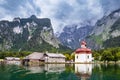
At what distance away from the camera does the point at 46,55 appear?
124000 millimetres

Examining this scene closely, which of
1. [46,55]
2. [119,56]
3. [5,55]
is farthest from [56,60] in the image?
[5,55]

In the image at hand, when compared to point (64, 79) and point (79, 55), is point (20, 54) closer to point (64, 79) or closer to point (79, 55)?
point (79, 55)

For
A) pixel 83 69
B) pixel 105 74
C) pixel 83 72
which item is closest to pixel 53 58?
pixel 83 69

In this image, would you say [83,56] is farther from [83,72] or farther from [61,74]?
[61,74]

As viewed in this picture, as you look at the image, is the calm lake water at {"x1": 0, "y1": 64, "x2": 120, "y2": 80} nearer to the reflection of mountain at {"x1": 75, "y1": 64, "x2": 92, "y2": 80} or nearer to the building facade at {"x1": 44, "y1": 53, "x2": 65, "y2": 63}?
the reflection of mountain at {"x1": 75, "y1": 64, "x2": 92, "y2": 80}

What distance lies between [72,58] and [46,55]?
2287cm

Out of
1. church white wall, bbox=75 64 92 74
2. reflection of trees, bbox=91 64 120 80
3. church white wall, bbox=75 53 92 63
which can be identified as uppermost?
church white wall, bbox=75 53 92 63

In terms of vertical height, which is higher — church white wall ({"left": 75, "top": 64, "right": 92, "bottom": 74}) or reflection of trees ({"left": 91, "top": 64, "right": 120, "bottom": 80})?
church white wall ({"left": 75, "top": 64, "right": 92, "bottom": 74})

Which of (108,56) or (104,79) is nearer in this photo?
(104,79)

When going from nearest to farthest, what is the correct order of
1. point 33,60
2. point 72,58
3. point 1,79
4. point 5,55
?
point 1,79
point 33,60
point 72,58
point 5,55

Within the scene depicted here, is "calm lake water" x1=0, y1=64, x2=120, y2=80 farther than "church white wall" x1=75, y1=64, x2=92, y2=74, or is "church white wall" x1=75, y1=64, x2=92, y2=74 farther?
"church white wall" x1=75, y1=64, x2=92, y2=74

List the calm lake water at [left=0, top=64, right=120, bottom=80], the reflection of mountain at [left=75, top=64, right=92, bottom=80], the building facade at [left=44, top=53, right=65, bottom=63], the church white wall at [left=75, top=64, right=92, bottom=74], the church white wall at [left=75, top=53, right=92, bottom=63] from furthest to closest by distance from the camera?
the church white wall at [left=75, top=53, right=92, bottom=63] < the building facade at [left=44, top=53, right=65, bottom=63] < the church white wall at [left=75, top=64, right=92, bottom=74] < the reflection of mountain at [left=75, top=64, right=92, bottom=80] < the calm lake water at [left=0, top=64, right=120, bottom=80]

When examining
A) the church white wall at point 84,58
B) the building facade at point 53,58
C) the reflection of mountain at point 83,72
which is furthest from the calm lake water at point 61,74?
the church white wall at point 84,58

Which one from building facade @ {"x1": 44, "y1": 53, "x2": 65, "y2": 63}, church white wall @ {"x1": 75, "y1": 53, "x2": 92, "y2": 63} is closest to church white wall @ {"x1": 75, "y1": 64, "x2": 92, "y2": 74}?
building facade @ {"x1": 44, "y1": 53, "x2": 65, "y2": 63}
